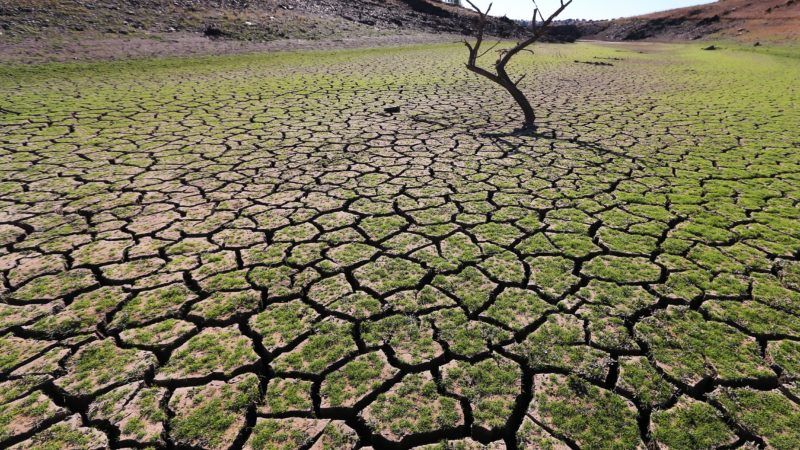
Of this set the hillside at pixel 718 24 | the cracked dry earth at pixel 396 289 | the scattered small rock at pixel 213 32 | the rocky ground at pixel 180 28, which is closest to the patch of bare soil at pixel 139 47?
the rocky ground at pixel 180 28

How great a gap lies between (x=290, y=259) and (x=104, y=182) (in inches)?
102

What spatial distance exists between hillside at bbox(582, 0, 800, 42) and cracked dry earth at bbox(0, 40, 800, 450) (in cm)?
2790

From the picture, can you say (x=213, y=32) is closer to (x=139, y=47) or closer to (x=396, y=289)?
(x=139, y=47)

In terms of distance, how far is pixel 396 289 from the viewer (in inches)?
103

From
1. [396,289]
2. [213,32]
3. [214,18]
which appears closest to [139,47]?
[213,32]

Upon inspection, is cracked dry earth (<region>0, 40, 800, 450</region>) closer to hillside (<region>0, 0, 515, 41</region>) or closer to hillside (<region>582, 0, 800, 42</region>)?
hillside (<region>0, 0, 515, 41</region>)

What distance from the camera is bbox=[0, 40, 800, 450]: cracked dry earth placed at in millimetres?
1789

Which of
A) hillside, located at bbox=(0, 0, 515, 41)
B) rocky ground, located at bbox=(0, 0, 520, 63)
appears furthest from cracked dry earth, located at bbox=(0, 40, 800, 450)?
hillside, located at bbox=(0, 0, 515, 41)

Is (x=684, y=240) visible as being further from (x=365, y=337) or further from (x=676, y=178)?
(x=365, y=337)

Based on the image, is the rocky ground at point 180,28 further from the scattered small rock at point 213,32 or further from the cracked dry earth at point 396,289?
the cracked dry earth at point 396,289

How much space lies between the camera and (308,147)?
211 inches

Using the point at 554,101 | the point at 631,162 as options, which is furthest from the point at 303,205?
the point at 554,101

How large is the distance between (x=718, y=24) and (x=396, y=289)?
41.0 metres

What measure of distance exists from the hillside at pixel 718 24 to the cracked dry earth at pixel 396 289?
27902 millimetres
